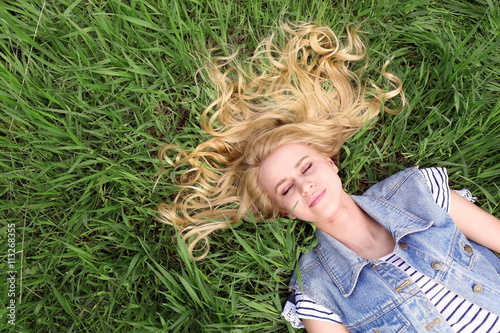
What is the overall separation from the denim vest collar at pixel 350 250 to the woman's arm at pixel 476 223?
27 centimetres

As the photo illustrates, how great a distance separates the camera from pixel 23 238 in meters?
2.65

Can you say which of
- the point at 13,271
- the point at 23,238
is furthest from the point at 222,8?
the point at 13,271

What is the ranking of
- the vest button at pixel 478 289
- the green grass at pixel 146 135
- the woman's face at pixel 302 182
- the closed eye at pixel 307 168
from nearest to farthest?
1. the vest button at pixel 478 289
2. the woman's face at pixel 302 182
3. the closed eye at pixel 307 168
4. the green grass at pixel 146 135

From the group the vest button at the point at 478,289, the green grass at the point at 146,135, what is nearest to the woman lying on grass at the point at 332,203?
→ the vest button at the point at 478,289

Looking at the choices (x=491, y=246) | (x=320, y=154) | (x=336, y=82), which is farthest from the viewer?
(x=336, y=82)

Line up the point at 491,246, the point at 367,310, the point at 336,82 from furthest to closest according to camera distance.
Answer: the point at 336,82
the point at 491,246
the point at 367,310

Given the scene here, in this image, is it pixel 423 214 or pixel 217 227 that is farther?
pixel 217 227

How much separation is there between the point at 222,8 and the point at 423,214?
1.94 m

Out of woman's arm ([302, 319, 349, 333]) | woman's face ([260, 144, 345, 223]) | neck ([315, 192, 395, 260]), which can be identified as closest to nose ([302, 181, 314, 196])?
woman's face ([260, 144, 345, 223])

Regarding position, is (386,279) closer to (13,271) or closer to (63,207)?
(63,207)

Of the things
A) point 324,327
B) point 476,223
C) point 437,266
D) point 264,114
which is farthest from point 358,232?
point 264,114

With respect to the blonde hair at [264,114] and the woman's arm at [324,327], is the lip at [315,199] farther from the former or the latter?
the woman's arm at [324,327]

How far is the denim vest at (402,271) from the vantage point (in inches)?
85.2

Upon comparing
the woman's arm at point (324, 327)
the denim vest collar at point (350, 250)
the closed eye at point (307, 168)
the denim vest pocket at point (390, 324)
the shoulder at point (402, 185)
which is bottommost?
the woman's arm at point (324, 327)
